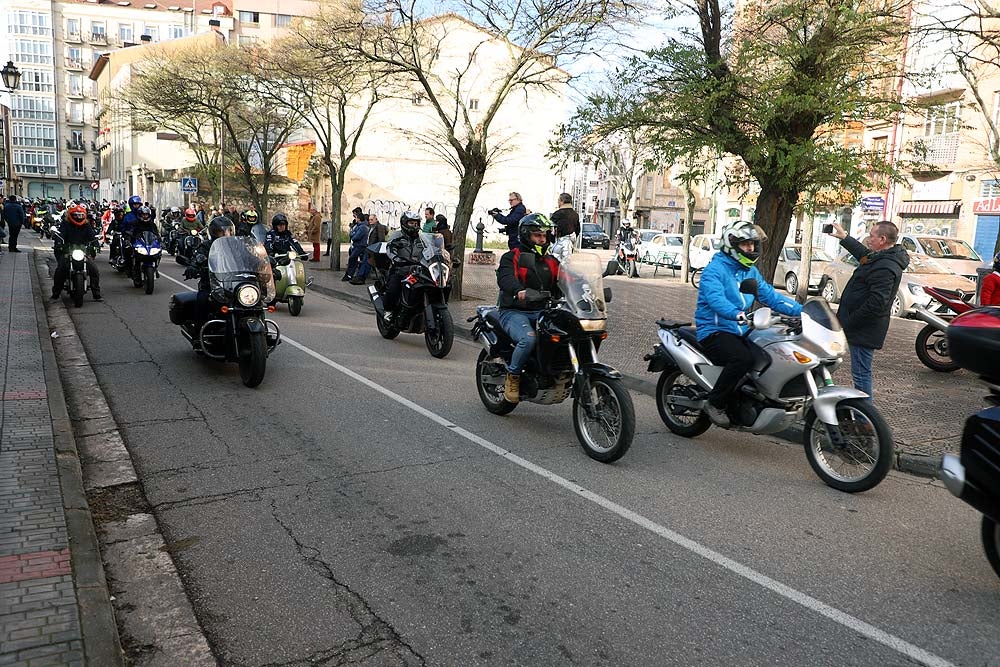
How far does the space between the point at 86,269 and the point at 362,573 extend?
466 inches

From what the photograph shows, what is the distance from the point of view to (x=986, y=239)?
31.0m

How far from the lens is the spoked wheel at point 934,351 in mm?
10367

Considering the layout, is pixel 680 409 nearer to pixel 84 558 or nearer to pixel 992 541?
pixel 992 541

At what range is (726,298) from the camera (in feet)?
20.5

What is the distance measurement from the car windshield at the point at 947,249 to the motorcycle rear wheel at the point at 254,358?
17.9m

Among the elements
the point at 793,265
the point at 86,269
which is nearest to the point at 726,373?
the point at 86,269

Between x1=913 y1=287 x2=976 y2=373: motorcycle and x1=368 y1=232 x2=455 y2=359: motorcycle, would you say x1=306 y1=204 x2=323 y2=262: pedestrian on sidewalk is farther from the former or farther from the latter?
x1=913 y1=287 x2=976 y2=373: motorcycle

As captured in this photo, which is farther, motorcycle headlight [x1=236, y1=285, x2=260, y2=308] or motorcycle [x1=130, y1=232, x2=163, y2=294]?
motorcycle [x1=130, y1=232, x2=163, y2=294]

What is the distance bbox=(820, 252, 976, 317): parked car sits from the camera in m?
17.1

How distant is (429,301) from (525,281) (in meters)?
4.22

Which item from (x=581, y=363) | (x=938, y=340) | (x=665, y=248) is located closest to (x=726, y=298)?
(x=581, y=363)

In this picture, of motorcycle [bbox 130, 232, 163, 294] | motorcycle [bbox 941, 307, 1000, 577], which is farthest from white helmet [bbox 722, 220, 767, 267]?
motorcycle [bbox 130, 232, 163, 294]

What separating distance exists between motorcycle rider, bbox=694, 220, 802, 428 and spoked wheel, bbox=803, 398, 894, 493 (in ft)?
2.10

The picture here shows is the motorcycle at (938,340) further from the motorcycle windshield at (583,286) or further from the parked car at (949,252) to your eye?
the parked car at (949,252)
